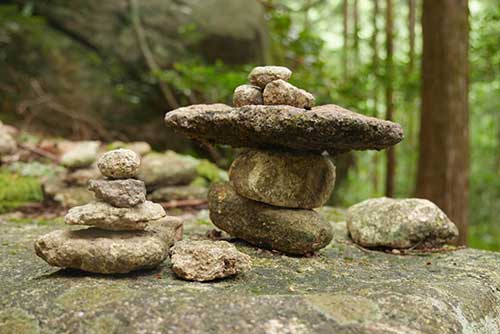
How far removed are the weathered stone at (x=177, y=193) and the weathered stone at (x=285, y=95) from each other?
3017 millimetres

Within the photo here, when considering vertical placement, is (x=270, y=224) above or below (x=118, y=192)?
below

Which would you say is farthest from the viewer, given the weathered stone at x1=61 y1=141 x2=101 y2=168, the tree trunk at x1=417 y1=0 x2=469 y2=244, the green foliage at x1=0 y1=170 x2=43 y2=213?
the tree trunk at x1=417 y1=0 x2=469 y2=244

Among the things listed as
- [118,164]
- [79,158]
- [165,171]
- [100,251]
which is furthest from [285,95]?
[79,158]

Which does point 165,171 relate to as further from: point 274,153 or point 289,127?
point 289,127

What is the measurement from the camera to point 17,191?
19.3ft

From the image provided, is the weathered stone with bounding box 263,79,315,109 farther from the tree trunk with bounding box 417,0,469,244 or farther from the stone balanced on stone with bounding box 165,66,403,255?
the tree trunk with bounding box 417,0,469,244

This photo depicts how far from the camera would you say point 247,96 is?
11.8 ft

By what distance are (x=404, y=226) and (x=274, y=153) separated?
138 centimetres

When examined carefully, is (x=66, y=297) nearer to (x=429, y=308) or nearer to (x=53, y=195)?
(x=429, y=308)

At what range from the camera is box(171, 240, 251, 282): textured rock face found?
289 cm

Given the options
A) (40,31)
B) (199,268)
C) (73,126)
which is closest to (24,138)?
(73,126)

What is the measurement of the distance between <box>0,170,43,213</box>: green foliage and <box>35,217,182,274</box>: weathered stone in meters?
3.10

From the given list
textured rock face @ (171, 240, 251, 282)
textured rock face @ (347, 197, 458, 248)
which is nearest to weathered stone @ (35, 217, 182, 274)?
textured rock face @ (171, 240, 251, 282)

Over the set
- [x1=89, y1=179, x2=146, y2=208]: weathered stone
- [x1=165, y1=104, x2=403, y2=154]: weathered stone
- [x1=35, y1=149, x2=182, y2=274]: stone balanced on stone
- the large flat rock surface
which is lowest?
the large flat rock surface
